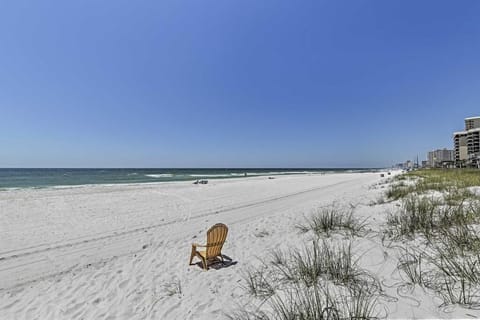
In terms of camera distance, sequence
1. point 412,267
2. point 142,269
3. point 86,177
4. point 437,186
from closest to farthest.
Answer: point 412,267 < point 142,269 < point 437,186 < point 86,177

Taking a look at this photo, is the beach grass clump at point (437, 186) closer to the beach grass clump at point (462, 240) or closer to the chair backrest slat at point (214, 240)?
the beach grass clump at point (462, 240)

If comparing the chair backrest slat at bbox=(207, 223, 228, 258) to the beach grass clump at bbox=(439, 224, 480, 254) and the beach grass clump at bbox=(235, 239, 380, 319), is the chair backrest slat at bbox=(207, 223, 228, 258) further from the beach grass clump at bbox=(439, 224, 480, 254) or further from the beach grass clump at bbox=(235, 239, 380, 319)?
the beach grass clump at bbox=(439, 224, 480, 254)

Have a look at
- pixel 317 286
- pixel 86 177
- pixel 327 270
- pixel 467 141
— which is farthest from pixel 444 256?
pixel 467 141

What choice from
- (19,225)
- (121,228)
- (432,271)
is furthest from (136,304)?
(19,225)

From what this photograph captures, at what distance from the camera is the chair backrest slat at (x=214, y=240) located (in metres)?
4.66

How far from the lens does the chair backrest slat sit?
4660 mm

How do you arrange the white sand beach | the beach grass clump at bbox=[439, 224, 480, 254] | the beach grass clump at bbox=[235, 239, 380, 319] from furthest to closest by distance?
1. the beach grass clump at bbox=[439, 224, 480, 254]
2. the white sand beach
3. the beach grass clump at bbox=[235, 239, 380, 319]

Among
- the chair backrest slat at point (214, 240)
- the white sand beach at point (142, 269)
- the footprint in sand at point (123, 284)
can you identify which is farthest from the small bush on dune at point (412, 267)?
the footprint in sand at point (123, 284)

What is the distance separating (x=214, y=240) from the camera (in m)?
4.76

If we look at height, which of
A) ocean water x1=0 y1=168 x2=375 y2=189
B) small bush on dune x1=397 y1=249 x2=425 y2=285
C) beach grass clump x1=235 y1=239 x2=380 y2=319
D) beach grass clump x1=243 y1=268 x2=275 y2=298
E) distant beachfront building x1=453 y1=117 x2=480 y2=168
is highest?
distant beachfront building x1=453 y1=117 x2=480 y2=168

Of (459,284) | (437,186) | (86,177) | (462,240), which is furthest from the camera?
(86,177)

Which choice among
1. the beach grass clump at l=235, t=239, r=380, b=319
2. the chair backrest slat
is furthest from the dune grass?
the chair backrest slat

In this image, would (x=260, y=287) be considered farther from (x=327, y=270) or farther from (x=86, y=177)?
(x=86, y=177)

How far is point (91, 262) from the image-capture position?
5250 mm
